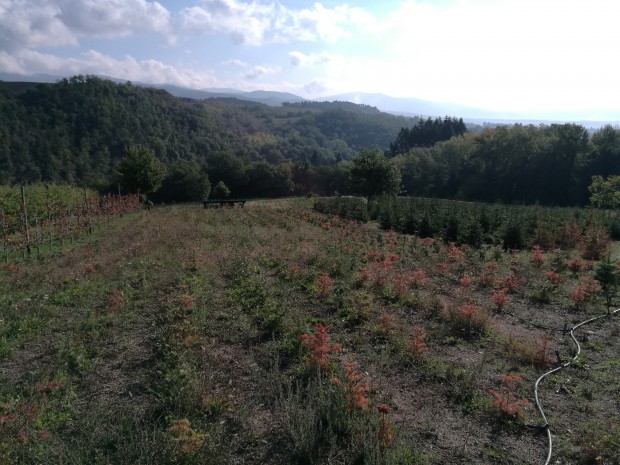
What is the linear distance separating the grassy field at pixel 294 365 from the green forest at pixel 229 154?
2409 cm

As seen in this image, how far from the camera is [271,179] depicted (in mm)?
65125

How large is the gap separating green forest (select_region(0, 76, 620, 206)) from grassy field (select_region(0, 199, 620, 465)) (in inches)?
949

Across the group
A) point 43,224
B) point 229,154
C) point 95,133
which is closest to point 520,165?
point 229,154

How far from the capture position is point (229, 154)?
68.0m

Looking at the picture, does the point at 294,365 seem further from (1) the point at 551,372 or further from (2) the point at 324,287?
(1) the point at 551,372

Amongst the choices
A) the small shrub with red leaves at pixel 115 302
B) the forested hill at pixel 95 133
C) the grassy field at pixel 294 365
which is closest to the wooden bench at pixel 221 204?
the grassy field at pixel 294 365

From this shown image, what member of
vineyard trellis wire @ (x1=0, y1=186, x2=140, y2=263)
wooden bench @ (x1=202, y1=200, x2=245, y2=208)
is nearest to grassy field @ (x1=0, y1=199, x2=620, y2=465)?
vineyard trellis wire @ (x1=0, y1=186, x2=140, y2=263)

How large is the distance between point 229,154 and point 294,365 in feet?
214

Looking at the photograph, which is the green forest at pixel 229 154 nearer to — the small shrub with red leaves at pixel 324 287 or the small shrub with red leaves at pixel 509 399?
the small shrub with red leaves at pixel 324 287

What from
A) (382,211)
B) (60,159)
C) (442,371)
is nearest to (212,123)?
(60,159)

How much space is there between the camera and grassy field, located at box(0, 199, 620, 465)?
4.33m

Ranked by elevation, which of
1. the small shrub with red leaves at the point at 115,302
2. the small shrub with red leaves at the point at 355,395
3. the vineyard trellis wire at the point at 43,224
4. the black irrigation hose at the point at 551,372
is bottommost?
the vineyard trellis wire at the point at 43,224

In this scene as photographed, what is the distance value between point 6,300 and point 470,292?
1097 centimetres

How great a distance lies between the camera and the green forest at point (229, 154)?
55.3m
